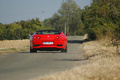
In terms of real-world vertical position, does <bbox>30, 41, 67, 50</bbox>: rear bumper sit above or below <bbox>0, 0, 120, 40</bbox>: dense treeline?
below

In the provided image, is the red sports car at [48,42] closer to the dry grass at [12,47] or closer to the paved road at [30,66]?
the dry grass at [12,47]

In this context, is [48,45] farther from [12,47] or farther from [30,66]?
[12,47]

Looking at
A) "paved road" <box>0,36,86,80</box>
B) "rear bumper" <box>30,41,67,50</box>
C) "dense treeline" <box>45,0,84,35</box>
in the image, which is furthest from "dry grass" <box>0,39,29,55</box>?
"dense treeline" <box>45,0,84,35</box>

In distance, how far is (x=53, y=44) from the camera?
1830cm

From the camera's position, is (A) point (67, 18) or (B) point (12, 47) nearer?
(B) point (12, 47)

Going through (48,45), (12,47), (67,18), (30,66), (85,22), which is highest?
(67,18)

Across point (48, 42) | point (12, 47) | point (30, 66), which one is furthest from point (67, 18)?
point (30, 66)

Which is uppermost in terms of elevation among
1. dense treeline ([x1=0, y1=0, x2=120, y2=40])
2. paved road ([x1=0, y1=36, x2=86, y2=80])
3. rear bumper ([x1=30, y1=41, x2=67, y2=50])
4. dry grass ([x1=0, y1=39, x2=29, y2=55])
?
dense treeline ([x1=0, y1=0, x2=120, y2=40])

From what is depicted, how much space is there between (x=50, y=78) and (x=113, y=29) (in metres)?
9.17

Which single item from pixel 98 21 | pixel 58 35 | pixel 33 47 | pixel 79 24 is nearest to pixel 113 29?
pixel 58 35

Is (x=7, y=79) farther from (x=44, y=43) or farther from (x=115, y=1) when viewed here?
(x=44, y=43)

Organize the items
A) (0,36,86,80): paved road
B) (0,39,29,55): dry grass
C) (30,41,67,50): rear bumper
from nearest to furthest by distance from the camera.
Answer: (0,36,86,80): paved road
(30,41,67,50): rear bumper
(0,39,29,55): dry grass

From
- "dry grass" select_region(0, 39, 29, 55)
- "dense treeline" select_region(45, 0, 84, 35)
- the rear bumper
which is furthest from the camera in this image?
"dense treeline" select_region(45, 0, 84, 35)

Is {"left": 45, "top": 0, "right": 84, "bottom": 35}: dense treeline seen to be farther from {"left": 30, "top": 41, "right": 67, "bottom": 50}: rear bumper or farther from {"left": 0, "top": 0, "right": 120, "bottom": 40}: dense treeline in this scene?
{"left": 30, "top": 41, "right": 67, "bottom": 50}: rear bumper
